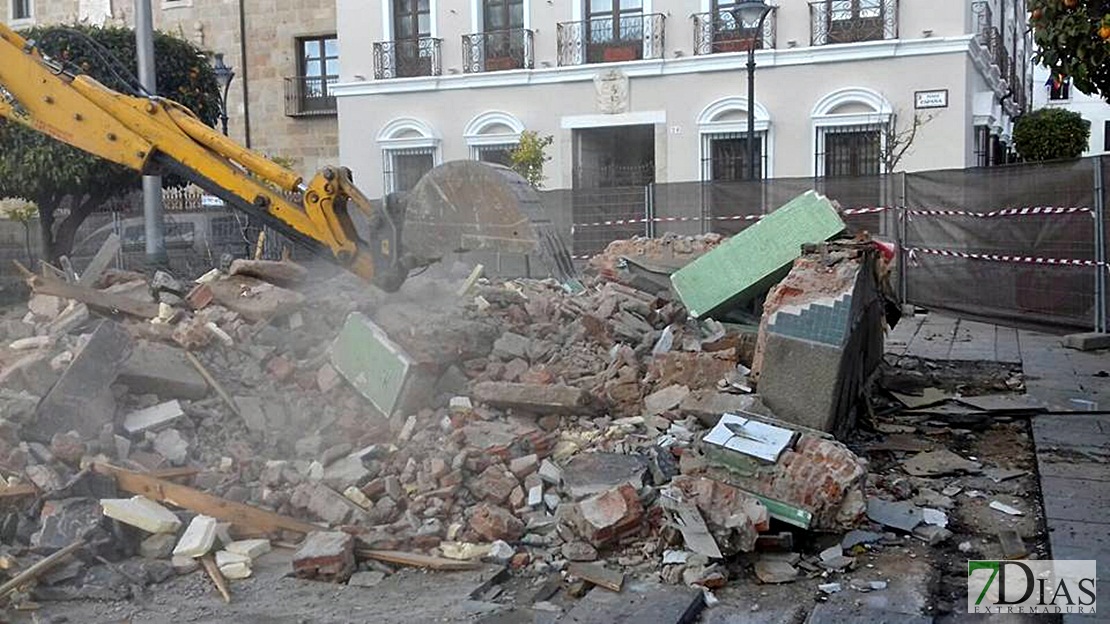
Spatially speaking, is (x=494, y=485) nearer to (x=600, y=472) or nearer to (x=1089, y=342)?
(x=600, y=472)

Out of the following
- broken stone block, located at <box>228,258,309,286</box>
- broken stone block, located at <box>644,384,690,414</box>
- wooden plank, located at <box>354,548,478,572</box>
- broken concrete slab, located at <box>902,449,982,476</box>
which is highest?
broken stone block, located at <box>228,258,309,286</box>

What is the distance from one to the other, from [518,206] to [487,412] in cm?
222

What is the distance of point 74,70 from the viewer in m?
8.18

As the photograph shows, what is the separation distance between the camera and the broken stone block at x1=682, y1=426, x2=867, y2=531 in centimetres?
544

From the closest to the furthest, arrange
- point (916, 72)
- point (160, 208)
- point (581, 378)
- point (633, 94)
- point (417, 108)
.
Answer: point (581, 378)
point (160, 208)
point (916, 72)
point (633, 94)
point (417, 108)

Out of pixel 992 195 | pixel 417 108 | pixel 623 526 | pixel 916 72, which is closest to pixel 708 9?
pixel 916 72

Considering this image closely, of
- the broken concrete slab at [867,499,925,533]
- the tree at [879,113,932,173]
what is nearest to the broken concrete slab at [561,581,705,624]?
the broken concrete slab at [867,499,925,533]

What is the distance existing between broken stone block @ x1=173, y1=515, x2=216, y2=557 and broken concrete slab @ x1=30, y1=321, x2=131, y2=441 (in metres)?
1.31

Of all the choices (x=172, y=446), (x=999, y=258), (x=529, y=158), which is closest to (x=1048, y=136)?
(x=529, y=158)

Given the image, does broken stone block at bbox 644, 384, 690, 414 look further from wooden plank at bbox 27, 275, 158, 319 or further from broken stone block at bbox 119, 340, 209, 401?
wooden plank at bbox 27, 275, 158, 319

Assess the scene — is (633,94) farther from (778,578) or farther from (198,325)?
(778,578)

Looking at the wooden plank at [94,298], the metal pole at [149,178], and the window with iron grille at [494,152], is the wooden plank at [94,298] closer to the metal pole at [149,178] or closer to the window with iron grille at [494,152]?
the metal pole at [149,178]

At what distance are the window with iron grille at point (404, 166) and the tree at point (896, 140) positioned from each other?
404 inches

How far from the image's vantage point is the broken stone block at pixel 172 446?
645 cm
